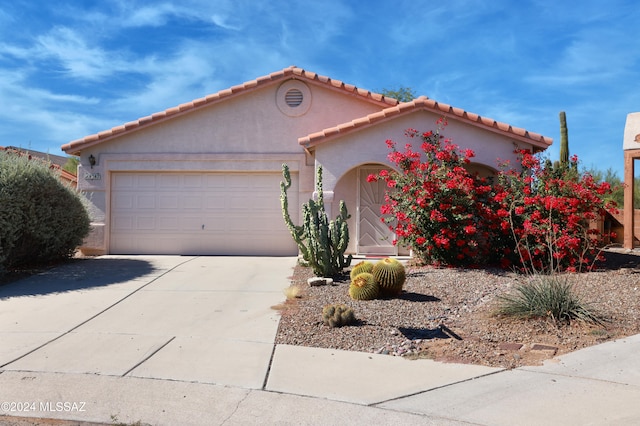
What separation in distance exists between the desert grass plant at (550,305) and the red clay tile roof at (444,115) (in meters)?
5.90

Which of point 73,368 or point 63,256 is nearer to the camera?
point 73,368

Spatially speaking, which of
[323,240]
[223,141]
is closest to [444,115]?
[323,240]

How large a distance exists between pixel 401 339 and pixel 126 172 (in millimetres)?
10783

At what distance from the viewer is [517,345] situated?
660 centimetres

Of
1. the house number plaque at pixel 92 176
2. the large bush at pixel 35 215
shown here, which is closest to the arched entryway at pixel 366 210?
the large bush at pixel 35 215

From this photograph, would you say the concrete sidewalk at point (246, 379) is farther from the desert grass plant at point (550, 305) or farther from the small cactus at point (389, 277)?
the small cactus at point (389, 277)

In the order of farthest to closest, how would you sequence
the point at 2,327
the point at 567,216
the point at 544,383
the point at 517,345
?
1. the point at 567,216
2. the point at 2,327
3. the point at 517,345
4. the point at 544,383

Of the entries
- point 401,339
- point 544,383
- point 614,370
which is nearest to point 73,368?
point 401,339

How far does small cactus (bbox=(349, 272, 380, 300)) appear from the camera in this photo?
28.2 feet

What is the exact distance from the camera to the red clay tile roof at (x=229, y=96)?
14.6 metres

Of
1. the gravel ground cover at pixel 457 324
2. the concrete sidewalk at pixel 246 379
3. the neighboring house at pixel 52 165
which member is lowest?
the concrete sidewalk at pixel 246 379

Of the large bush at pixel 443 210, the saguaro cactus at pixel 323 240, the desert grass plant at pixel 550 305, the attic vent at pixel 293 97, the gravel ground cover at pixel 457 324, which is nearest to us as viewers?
the gravel ground cover at pixel 457 324

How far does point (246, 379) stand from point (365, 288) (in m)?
3.41

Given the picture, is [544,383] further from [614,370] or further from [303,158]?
[303,158]
